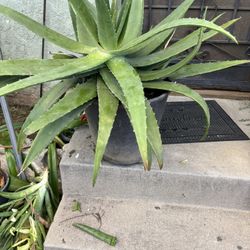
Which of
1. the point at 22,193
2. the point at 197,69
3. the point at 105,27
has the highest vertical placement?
the point at 105,27

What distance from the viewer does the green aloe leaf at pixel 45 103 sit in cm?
150

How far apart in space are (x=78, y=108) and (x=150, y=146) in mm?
356

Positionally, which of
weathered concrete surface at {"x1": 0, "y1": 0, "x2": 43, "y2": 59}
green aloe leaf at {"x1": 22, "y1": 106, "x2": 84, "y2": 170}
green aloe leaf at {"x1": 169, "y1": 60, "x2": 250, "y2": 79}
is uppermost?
weathered concrete surface at {"x1": 0, "y1": 0, "x2": 43, "y2": 59}

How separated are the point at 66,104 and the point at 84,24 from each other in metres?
0.40

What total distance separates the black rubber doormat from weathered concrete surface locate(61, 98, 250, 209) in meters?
0.08

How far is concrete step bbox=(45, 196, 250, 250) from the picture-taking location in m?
1.62

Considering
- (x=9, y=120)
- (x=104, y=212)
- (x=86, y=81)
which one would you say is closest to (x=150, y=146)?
(x=86, y=81)

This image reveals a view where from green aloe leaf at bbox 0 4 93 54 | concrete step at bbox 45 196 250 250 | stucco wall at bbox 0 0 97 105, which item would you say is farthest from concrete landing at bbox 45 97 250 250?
stucco wall at bbox 0 0 97 105

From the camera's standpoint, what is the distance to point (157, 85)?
4.99ft

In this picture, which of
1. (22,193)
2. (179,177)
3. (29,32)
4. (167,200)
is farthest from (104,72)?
(29,32)

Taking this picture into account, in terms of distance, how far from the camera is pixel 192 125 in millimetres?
2104

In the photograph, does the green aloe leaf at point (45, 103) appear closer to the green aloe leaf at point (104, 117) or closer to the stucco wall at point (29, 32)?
the green aloe leaf at point (104, 117)

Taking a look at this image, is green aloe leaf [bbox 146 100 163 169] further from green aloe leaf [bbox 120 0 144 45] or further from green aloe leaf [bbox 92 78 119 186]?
green aloe leaf [bbox 120 0 144 45]

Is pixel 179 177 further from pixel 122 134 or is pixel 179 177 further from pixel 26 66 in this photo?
pixel 26 66
